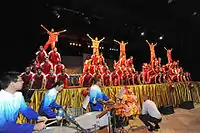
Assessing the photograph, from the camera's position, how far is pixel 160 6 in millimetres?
6098

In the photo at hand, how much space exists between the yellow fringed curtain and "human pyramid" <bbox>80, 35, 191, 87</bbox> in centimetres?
66

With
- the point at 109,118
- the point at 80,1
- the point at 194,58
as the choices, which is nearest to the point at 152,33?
the point at 194,58

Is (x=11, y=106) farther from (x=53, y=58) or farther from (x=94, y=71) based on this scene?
(x=94, y=71)

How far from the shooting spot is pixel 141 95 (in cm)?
583

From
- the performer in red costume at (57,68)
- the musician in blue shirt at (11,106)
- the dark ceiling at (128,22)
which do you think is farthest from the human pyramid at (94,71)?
the musician in blue shirt at (11,106)

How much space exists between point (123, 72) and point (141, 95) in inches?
48.7

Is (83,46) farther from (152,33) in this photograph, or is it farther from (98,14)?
(152,33)

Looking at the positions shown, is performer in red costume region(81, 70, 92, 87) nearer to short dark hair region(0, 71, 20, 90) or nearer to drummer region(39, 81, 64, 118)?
drummer region(39, 81, 64, 118)

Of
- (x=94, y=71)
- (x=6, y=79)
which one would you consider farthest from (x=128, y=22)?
(x=6, y=79)

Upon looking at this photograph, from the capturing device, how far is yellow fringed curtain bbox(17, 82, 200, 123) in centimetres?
386

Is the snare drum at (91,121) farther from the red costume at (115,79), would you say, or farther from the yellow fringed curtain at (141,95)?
the red costume at (115,79)

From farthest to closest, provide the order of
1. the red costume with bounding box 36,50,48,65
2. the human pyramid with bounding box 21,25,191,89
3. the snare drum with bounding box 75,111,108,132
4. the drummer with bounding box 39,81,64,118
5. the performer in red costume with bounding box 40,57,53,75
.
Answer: the red costume with bounding box 36,50,48,65, the performer in red costume with bounding box 40,57,53,75, the human pyramid with bounding box 21,25,191,89, the drummer with bounding box 39,81,64,118, the snare drum with bounding box 75,111,108,132

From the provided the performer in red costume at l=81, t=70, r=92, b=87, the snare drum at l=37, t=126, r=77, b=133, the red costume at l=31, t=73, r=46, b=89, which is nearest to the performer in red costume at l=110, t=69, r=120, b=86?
the performer in red costume at l=81, t=70, r=92, b=87

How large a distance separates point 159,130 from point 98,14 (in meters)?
5.08
